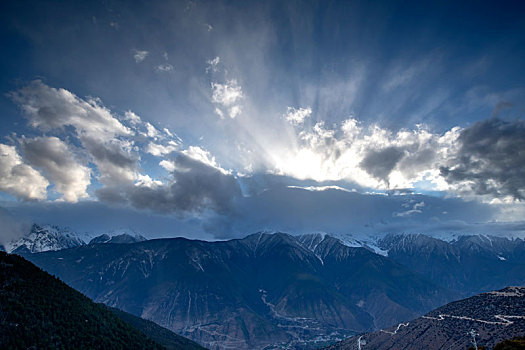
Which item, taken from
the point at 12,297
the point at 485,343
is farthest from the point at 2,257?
the point at 485,343

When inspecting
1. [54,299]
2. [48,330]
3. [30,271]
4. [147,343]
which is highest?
[30,271]

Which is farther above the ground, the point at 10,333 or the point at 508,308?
the point at 508,308

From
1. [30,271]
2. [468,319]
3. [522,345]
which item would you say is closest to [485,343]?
[468,319]

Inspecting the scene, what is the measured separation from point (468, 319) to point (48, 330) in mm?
227701

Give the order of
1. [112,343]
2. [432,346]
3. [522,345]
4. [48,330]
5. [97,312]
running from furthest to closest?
[432,346] < [97,312] < [112,343] < [48,330] < [522,345]

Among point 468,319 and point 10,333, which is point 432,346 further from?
point 10,333

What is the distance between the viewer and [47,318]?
140 m

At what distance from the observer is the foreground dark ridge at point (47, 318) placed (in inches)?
4877

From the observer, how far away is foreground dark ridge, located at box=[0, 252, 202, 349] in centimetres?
12388

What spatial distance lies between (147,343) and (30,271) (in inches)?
2938

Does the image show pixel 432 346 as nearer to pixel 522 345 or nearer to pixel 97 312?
pixel 522 345

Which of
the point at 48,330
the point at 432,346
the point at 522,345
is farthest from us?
the point at 432,346

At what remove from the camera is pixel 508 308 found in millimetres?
187500

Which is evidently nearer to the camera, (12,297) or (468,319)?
(12,297)
